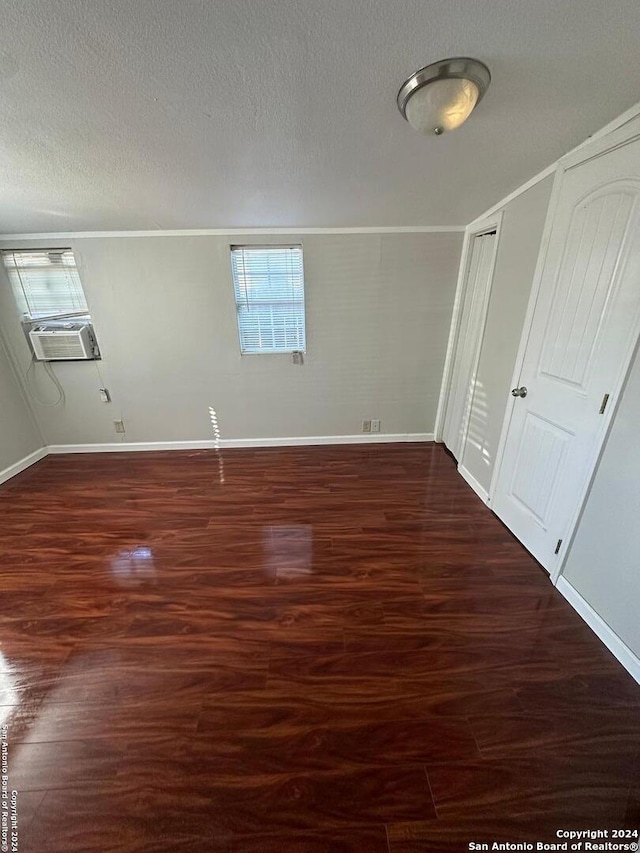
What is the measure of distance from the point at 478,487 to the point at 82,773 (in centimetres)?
265

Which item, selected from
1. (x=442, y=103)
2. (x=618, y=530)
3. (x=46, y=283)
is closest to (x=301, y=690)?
(x=618, y=530)

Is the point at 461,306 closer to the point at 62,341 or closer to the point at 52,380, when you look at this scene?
the point at 62,341

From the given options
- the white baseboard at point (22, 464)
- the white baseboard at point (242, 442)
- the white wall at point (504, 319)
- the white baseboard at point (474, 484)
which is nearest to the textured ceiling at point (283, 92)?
the white wall at point (504, 319)

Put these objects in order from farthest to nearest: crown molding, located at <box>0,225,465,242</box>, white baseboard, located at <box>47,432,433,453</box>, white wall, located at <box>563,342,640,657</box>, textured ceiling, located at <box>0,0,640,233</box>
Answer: white baseboard, located at <box>47,432,433,453</box> → crown molding, located at <box>0,225,465,242</box> → white wall, located at <box>563,342,640,657</box> → textured ceiling, located at <box>0,0,640,233</box>

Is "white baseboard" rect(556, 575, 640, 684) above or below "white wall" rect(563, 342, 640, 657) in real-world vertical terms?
below

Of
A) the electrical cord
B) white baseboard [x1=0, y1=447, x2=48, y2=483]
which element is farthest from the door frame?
white baseboard [x1=0, y1=447, x2=48, y2=483]

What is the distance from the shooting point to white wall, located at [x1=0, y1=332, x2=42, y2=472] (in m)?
2.79

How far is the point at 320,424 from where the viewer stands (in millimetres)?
3270

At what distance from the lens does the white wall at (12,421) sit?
9.14 feet

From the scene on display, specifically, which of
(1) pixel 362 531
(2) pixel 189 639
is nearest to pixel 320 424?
(1) pixel 362 531

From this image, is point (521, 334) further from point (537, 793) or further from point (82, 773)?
point (82, 773)

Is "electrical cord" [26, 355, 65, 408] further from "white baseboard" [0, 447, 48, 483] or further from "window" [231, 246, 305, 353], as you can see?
"window" [231, 246, 305, 353]

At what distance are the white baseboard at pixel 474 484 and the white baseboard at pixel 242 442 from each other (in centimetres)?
72

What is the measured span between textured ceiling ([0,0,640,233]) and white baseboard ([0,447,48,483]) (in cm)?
233
